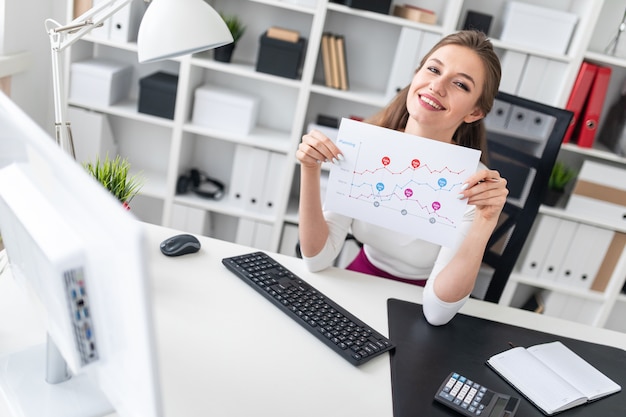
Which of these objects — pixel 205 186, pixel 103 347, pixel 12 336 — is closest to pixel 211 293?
pixel 12 336

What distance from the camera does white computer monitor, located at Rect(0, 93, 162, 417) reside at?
56cm

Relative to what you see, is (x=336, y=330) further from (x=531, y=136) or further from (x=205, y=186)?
(x=205, y=186)

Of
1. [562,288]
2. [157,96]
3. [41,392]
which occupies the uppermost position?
[157,96]

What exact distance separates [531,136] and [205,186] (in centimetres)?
169

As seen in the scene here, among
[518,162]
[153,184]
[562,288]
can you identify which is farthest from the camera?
[153,184]

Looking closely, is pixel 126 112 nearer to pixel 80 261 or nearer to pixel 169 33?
pixel 169 33

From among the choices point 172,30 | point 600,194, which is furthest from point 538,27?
point 172,30

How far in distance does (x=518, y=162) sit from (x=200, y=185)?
1692 mm

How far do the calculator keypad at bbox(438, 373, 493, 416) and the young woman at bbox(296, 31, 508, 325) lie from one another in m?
0.25

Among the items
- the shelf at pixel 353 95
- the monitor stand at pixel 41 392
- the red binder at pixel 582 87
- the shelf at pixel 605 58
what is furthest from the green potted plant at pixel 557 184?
the monitor stand at pixel 41 392

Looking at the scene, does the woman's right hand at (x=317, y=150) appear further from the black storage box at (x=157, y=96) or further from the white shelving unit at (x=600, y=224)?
the white shelving unit at (x=600, y=224)

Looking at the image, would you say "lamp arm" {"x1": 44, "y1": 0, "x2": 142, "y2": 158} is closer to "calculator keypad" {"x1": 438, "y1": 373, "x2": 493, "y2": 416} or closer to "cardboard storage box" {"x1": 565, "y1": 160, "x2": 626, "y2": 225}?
"calculator keypad" {"x1": 438, "y1": 373, "x2": 493, "y2": 416}

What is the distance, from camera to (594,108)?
8.35 feet

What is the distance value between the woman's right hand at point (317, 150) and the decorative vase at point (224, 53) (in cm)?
139
